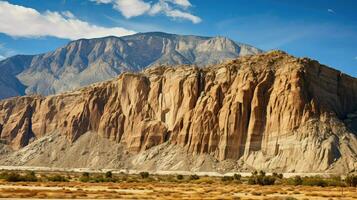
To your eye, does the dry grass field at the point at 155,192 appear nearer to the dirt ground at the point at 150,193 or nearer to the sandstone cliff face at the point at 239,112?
the dirt ground at the point at 150,193

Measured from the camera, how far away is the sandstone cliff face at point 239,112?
12788 centimetres

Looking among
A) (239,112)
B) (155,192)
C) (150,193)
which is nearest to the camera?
(150,193)

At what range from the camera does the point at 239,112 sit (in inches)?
5605

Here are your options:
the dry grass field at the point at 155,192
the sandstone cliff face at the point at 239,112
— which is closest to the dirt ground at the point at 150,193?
the dry grass field at the point at 155,192

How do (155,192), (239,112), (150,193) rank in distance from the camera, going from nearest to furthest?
1. (150,193)
2. (155,192)
3. (239,112)

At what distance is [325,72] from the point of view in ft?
474

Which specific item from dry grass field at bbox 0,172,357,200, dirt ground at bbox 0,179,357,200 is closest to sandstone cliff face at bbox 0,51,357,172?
dry grass field at bbox 0,172,357,200

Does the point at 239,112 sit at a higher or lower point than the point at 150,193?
higher

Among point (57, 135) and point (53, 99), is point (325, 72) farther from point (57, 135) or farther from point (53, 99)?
point (53, 99)

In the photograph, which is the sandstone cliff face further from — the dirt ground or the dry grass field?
the dirt ground

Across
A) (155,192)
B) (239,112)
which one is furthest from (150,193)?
(239,112)

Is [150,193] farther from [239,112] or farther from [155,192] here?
[239,112]

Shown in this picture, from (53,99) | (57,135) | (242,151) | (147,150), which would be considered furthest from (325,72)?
(53,99)

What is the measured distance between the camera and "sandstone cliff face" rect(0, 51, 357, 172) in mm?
127875
